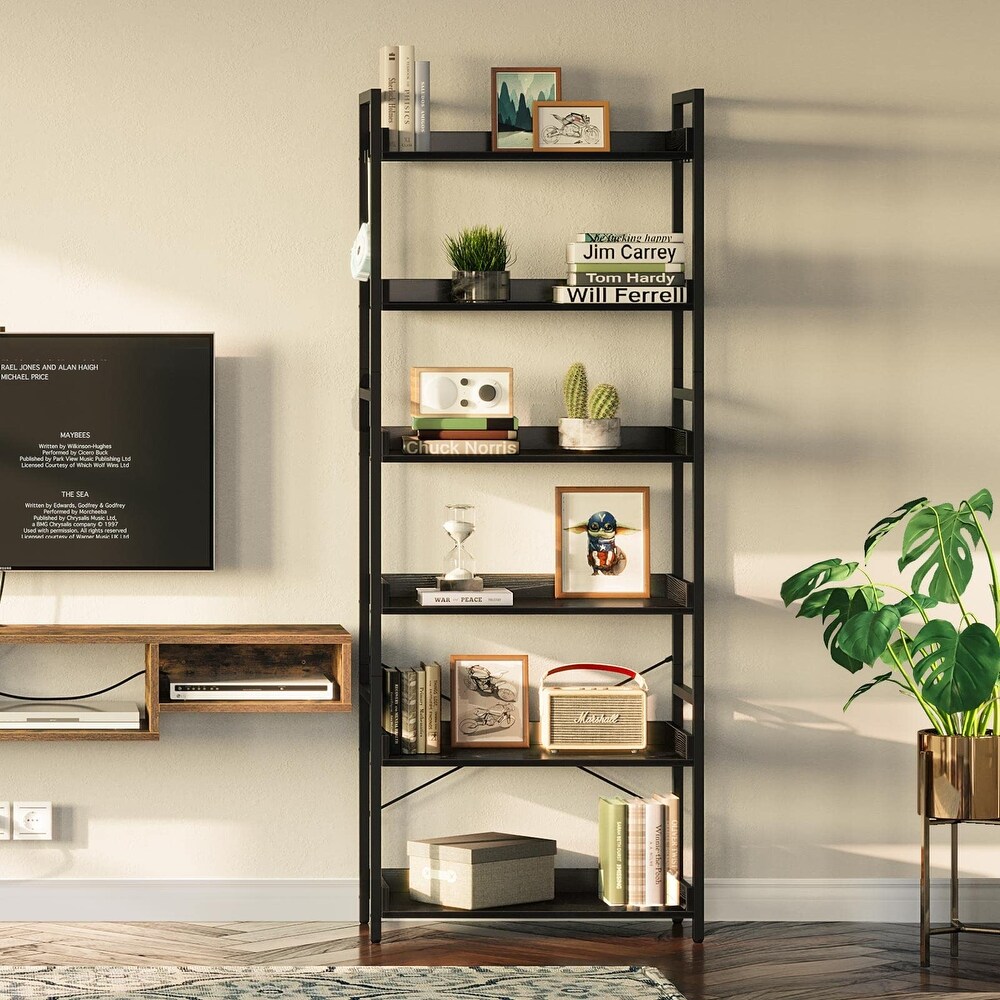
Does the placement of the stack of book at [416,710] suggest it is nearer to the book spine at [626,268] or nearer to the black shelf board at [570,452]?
the black shelf board at [570,452]

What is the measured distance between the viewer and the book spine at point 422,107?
11.0 ft

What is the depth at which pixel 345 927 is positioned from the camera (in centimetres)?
353

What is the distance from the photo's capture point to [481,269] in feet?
11.1

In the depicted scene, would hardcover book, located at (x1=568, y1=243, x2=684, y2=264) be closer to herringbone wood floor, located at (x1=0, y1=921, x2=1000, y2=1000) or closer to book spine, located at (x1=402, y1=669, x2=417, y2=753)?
book spine, located at (x1=402, y1=669, x2=417, y2=753)

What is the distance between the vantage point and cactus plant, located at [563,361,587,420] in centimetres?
343

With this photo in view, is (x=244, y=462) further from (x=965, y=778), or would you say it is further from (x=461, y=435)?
(x=965, y=778)

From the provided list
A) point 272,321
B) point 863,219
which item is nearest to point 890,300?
point 863,219

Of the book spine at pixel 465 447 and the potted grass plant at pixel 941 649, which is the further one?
the book spine at pixel 465 447

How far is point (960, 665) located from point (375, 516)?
1453mm

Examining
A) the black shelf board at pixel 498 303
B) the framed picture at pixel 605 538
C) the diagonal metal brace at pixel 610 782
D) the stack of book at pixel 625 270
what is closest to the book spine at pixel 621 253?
the stack of book at pixel 625 270

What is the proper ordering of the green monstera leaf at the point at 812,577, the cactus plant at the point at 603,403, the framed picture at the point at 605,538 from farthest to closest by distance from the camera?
1. the framed picture at the point at 605,538
2. the cactus plant at the point at 603,403
3. the green monstera leaf at the point at 812,577

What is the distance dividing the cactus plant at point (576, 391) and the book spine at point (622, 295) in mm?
178

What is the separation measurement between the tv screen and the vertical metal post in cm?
48

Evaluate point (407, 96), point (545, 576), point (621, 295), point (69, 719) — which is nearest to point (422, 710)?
point (545, 576)
